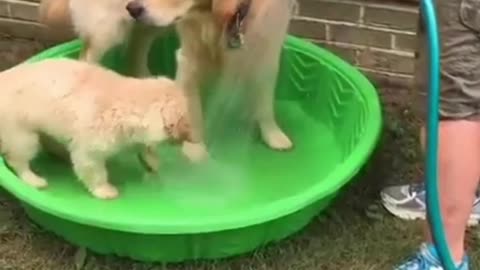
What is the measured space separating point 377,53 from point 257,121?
0.50 metres

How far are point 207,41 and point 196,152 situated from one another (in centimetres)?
36

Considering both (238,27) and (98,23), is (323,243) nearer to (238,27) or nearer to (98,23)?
(238,27)

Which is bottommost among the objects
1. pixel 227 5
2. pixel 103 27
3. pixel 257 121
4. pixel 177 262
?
pixel 177 262

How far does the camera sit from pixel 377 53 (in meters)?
3.07

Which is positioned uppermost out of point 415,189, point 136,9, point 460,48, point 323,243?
point 460,48

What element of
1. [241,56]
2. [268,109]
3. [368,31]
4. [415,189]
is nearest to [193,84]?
[241,56]

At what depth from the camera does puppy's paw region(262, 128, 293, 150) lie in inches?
109

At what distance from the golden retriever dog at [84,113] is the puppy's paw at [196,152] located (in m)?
0.24

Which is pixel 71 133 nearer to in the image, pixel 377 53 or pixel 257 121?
pixel 257 121

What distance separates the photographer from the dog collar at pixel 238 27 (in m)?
2.19

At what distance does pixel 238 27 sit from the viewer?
7.28ft

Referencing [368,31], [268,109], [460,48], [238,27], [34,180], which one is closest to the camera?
[460,48]

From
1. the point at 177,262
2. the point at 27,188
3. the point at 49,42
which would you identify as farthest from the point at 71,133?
the point at 49,42

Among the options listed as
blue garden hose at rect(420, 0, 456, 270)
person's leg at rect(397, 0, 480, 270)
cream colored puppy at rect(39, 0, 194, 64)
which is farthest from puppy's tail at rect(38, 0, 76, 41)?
blue garden hose at rect(420, 0, 456, 270)
